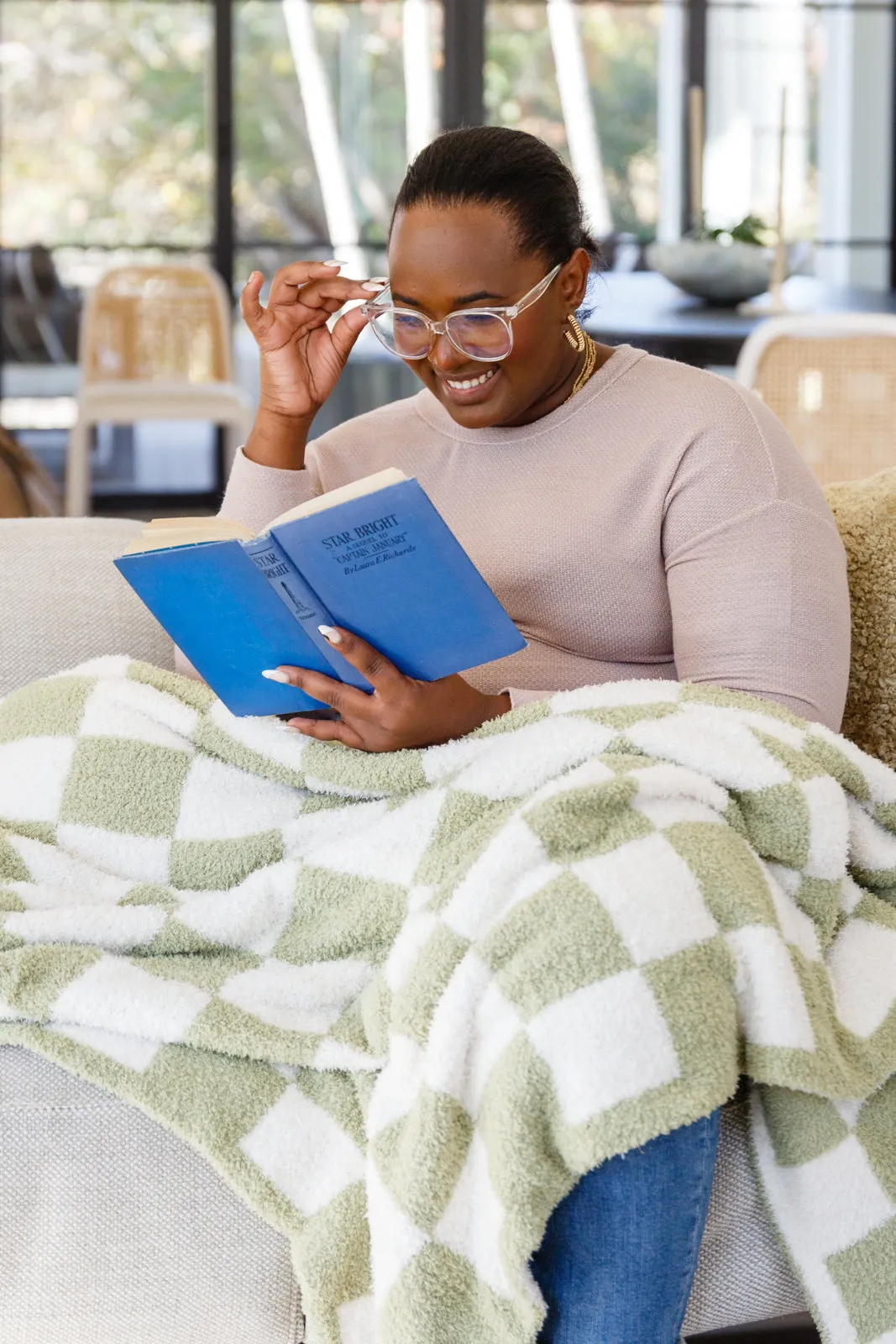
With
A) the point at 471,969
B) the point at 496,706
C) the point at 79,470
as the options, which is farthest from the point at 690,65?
the point at 471,969

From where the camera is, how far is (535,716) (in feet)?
4.03

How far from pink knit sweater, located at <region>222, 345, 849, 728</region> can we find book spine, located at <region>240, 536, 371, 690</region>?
0.19m

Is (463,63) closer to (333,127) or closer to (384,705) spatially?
(333,127)

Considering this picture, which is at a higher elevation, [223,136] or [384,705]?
[223,136]

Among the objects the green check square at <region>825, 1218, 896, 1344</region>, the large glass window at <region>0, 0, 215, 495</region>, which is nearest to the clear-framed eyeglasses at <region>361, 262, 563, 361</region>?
the green check square at <region>825, 1218, 896, 1344</region>

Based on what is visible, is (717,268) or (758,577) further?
(717,268)

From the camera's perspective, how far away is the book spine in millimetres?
1144

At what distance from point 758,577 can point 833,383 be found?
0.97 metres

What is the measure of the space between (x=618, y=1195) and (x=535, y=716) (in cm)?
37

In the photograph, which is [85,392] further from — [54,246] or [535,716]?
[535,716]

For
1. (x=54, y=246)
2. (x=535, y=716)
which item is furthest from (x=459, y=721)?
(x=54, y=246)

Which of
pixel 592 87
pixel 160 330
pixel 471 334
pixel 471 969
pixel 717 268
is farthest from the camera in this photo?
pixel 592 87

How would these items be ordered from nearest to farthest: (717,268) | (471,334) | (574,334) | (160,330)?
(471,334) → (574,334) → (717,268) → (160,330)

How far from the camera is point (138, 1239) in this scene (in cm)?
112
